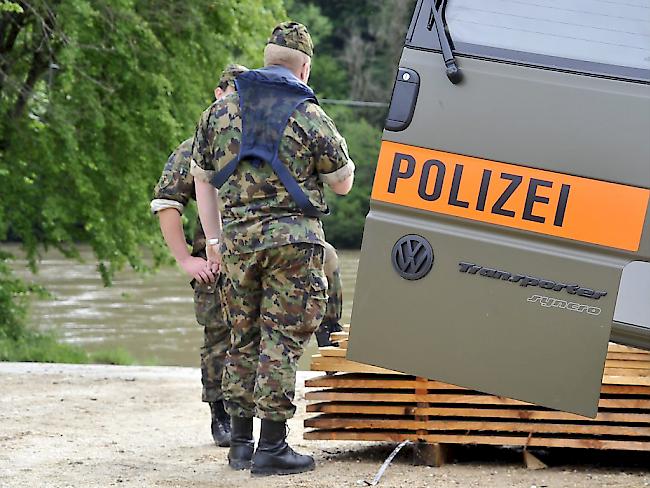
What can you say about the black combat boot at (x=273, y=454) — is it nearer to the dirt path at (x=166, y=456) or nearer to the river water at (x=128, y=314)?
the dirt path at (x=166, y=456)

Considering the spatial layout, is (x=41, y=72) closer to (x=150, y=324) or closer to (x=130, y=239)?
(x=130, y=239)

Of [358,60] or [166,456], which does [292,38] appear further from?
[358,60]

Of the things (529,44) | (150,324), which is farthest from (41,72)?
(529,44)

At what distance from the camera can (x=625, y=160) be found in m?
3.96

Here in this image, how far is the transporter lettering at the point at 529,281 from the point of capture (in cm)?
402

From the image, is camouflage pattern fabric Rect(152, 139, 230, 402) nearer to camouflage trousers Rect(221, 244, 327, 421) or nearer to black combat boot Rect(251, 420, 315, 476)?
camouflage trousers Rect(221, 244, 327, 421)

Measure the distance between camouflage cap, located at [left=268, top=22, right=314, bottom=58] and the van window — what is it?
4.19 ft

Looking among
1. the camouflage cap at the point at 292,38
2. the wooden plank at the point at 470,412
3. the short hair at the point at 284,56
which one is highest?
the camouflage cap at the point at 292,38

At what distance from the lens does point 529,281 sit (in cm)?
409

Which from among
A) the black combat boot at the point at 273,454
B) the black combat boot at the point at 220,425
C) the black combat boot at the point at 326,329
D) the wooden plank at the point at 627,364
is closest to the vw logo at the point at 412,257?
the black combat boot at the point at 273,454

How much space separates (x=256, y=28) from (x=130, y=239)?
318 centimetres

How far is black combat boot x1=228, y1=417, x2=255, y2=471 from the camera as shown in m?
5.71

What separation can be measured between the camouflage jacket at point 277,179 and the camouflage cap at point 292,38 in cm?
30

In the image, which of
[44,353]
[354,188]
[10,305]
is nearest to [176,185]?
[44,353]
